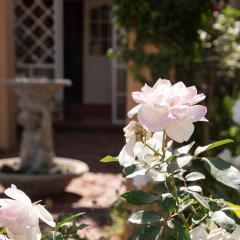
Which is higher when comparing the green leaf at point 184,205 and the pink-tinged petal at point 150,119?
the pink-tinged petal at point 150,119

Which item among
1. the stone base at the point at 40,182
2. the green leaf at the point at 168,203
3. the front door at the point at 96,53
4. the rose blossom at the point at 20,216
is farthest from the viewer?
the front door at the point at 96,53

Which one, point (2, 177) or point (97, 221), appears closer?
point (97, 221)

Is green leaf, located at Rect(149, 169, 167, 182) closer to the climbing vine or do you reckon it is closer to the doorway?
→ the climbing vine

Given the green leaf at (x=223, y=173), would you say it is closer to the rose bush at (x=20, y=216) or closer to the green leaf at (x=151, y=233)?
the green leaf at (x=151, y=233)

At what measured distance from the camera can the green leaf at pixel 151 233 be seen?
1385 millimetres

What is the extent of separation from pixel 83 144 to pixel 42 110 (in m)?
3.13

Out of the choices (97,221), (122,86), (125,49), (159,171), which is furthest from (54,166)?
(159,171)

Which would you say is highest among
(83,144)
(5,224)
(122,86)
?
(5,224)

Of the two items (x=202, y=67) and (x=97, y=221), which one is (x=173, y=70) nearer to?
(x=202, y=67)

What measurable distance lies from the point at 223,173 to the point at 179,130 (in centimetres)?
16

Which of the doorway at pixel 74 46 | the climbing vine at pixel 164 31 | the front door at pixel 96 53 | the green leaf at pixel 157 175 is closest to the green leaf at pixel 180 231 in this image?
the green leaf at pixel 157 175

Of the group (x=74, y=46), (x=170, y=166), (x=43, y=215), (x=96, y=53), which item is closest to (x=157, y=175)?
(x=170, y=166)

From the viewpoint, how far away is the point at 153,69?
4609 mm

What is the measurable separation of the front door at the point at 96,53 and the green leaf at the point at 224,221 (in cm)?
1093
